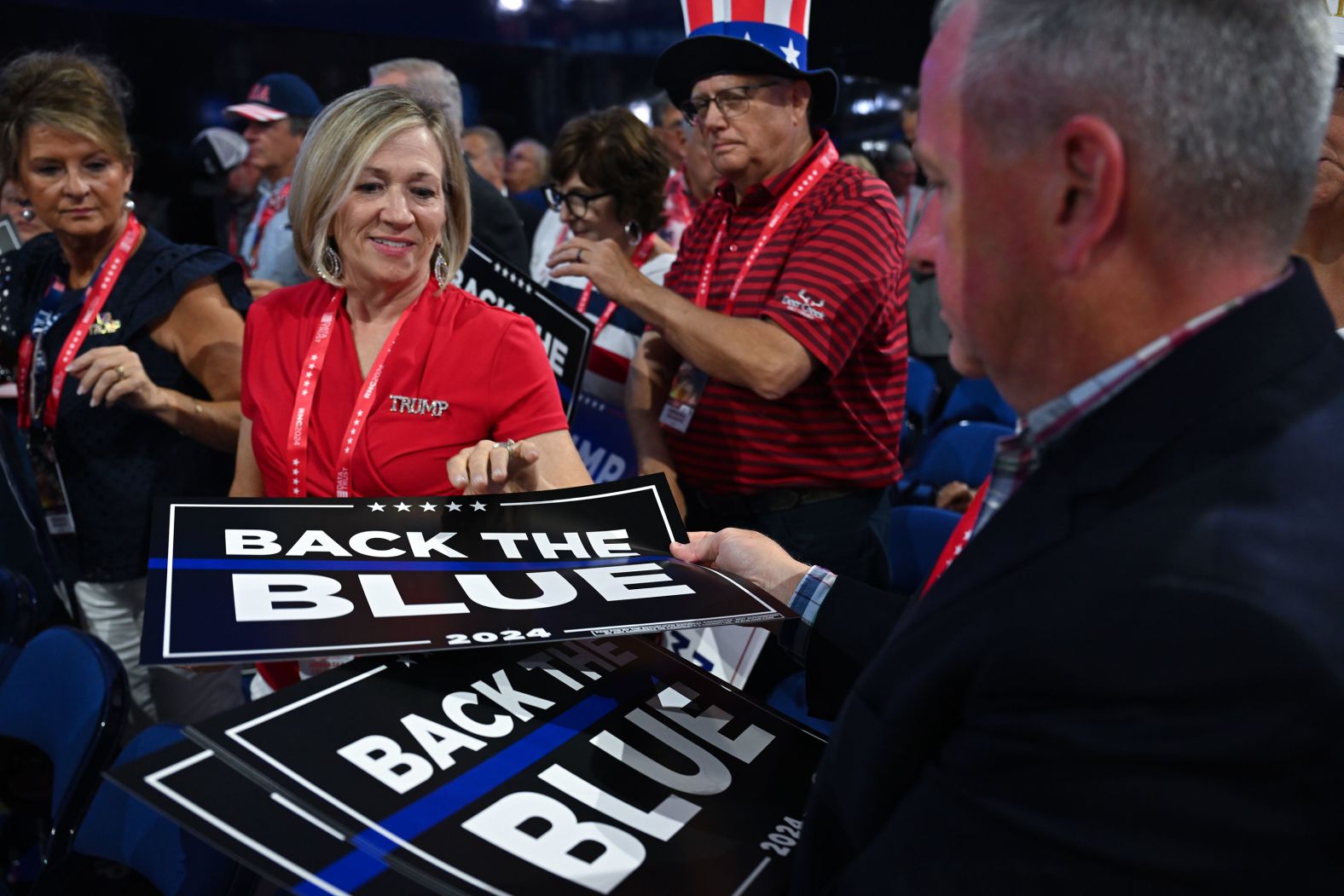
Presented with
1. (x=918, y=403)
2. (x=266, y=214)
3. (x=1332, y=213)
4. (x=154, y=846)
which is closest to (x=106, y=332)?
(x=154, y=846)

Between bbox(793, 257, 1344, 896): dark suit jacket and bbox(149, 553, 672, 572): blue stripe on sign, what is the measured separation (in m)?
0.63

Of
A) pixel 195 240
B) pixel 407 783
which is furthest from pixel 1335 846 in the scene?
pixel 195 240

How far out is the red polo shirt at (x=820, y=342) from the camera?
2449mm

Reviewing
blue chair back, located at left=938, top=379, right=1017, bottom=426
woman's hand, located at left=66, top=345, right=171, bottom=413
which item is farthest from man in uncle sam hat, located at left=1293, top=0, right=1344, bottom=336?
blue chair back, located at left=938, top=379, right=1017, bottom=426

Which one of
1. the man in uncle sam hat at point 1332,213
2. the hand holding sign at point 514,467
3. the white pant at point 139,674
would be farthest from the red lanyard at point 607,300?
the man in uncle sam hat at point 1332,213

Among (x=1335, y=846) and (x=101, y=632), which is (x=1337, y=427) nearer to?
(x=1335, y=846)

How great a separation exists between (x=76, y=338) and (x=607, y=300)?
4.61ft

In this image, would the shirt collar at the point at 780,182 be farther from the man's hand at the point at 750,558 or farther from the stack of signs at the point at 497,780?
the stack of signs at the point at 497,780

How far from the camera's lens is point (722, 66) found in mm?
2660

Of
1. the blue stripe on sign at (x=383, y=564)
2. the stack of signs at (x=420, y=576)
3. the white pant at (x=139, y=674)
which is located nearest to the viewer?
the stack of signs at (x=420, y=576)

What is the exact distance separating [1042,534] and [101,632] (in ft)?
9.10

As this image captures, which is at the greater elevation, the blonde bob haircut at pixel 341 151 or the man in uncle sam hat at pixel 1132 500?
the blonde bob haircut at pixel 341 151

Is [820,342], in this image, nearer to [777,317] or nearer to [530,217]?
[777,317]

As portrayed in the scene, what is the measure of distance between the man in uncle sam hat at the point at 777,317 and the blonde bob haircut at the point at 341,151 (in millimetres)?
560
